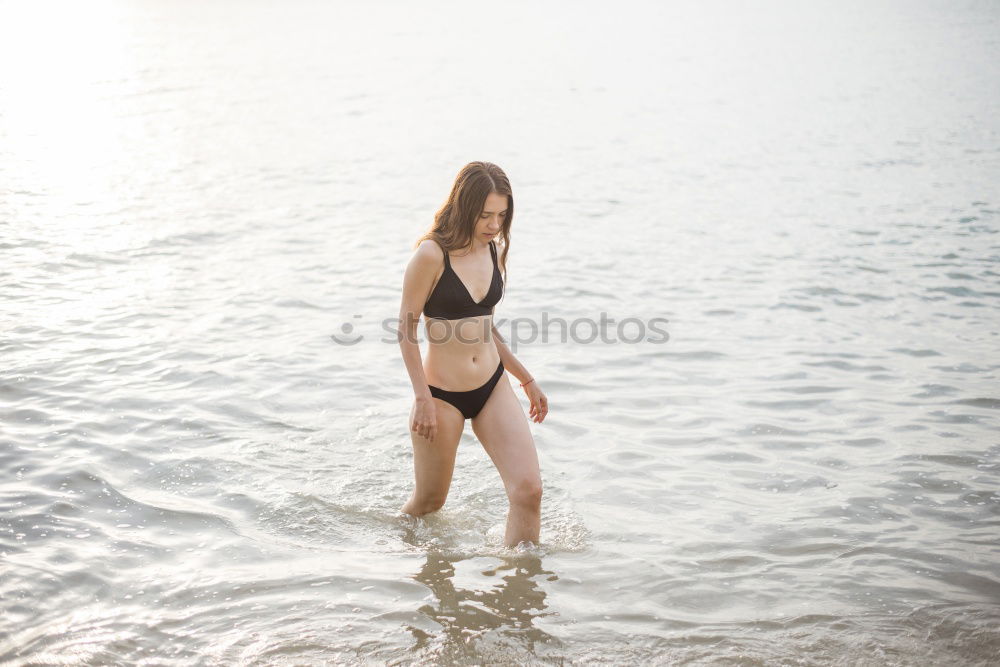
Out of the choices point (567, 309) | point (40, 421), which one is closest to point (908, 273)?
point (567, 309)

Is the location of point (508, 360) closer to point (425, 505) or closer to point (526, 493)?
point (526, 493)

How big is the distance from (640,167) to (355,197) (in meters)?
6.82

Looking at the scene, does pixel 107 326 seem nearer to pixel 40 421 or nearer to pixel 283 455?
pixel 40 421

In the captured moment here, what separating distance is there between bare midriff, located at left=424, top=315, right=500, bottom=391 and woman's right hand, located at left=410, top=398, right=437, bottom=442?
197 mm

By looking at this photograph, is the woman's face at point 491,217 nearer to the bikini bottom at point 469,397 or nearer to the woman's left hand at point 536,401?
the bikini bottom at point 469,397

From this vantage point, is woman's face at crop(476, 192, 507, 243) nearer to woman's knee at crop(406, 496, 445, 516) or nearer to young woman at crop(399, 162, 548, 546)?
young woman at crop(399, 162, 548, 546)

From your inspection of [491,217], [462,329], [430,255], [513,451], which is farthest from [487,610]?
[491,217]

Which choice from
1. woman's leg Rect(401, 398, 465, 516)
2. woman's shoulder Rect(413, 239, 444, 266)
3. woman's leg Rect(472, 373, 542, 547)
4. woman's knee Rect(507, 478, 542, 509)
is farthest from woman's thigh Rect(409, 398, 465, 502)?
woman's shoulder Rect(413, 239, 444, 266)

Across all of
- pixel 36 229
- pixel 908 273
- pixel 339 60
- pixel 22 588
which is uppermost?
pixel 339 60

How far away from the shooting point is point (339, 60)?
39844 millimetres

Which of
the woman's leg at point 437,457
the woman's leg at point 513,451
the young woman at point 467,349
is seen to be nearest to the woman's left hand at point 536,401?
the young woman at point 467,349

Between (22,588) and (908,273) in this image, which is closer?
(22,588)

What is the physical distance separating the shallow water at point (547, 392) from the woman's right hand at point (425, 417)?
919 mm

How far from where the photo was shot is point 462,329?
5.23m
